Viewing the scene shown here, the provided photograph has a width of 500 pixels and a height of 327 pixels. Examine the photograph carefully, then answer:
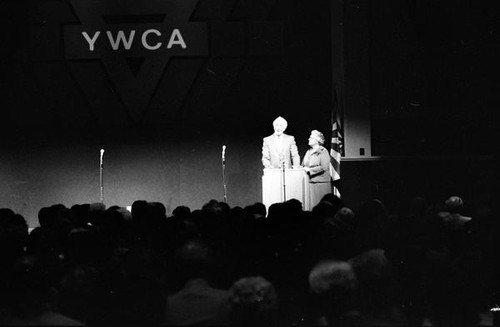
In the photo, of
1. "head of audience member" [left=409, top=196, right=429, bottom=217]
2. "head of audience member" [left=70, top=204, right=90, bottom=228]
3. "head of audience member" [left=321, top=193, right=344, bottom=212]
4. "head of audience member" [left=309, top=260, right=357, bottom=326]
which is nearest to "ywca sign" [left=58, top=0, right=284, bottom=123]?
"head of audience member" [left=70, top=204, right=90, bottom=228]

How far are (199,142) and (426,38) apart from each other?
15.6 feet

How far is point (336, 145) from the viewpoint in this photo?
10.5 m

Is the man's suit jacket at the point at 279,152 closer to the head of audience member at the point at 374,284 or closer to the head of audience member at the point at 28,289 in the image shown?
the head of audience member at the point at 374,284

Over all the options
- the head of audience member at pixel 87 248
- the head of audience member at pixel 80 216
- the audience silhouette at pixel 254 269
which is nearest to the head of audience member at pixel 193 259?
the audience silhouette at pixel 254 269

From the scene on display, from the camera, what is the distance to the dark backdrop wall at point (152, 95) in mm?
11836

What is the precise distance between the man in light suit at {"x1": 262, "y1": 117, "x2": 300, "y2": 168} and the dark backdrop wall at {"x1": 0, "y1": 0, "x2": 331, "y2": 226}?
934 mm

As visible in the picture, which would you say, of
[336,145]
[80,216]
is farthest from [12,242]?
[336,145]

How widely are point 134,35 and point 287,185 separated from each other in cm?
337

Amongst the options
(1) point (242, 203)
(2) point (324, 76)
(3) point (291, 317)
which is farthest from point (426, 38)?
(3) point (291, 317)

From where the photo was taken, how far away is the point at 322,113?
12.0 meters

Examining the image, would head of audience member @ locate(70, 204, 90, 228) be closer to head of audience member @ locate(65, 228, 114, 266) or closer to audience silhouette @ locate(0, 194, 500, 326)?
audience silhouette @ locate(0, 194, 500, 326)

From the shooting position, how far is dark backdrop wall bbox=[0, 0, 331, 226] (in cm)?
Answer: 1184

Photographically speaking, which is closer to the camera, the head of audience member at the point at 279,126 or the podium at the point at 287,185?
the podium at the point at 287,185

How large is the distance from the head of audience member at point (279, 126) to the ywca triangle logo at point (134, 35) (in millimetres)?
1604
